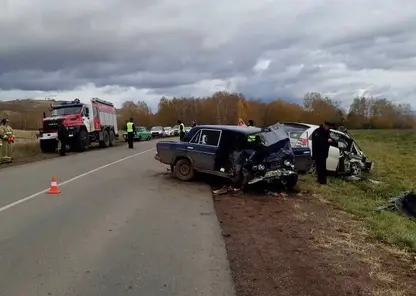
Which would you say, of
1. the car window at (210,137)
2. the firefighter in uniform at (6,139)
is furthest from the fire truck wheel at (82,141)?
the car window at (210,137)

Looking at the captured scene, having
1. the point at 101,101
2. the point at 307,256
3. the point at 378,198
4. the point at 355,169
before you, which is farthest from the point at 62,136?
the point at 307,256

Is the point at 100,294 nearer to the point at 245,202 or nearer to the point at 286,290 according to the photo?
the point at 286,290

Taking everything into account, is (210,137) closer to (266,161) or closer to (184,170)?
(184,170)

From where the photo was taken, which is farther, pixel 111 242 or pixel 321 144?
pixel 321 144

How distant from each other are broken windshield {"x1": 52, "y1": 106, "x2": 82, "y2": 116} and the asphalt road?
15.8 metres

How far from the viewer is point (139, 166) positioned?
17906 millimetres

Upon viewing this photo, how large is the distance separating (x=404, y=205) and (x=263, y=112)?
11172 centimetres

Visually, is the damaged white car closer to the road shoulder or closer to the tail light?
the tail light

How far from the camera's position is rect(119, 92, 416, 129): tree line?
10550 centimetres

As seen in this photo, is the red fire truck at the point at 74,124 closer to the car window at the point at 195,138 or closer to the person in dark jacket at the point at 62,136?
the person in dark jacket at the point at 62,136

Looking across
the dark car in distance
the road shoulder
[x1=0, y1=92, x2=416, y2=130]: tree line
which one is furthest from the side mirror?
[x1=0, y1=92, x2=416, y2=130]: tree line

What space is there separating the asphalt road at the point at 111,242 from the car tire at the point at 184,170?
3.95 feet

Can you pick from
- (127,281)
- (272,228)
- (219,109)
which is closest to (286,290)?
(127,281)

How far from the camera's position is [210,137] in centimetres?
1305
